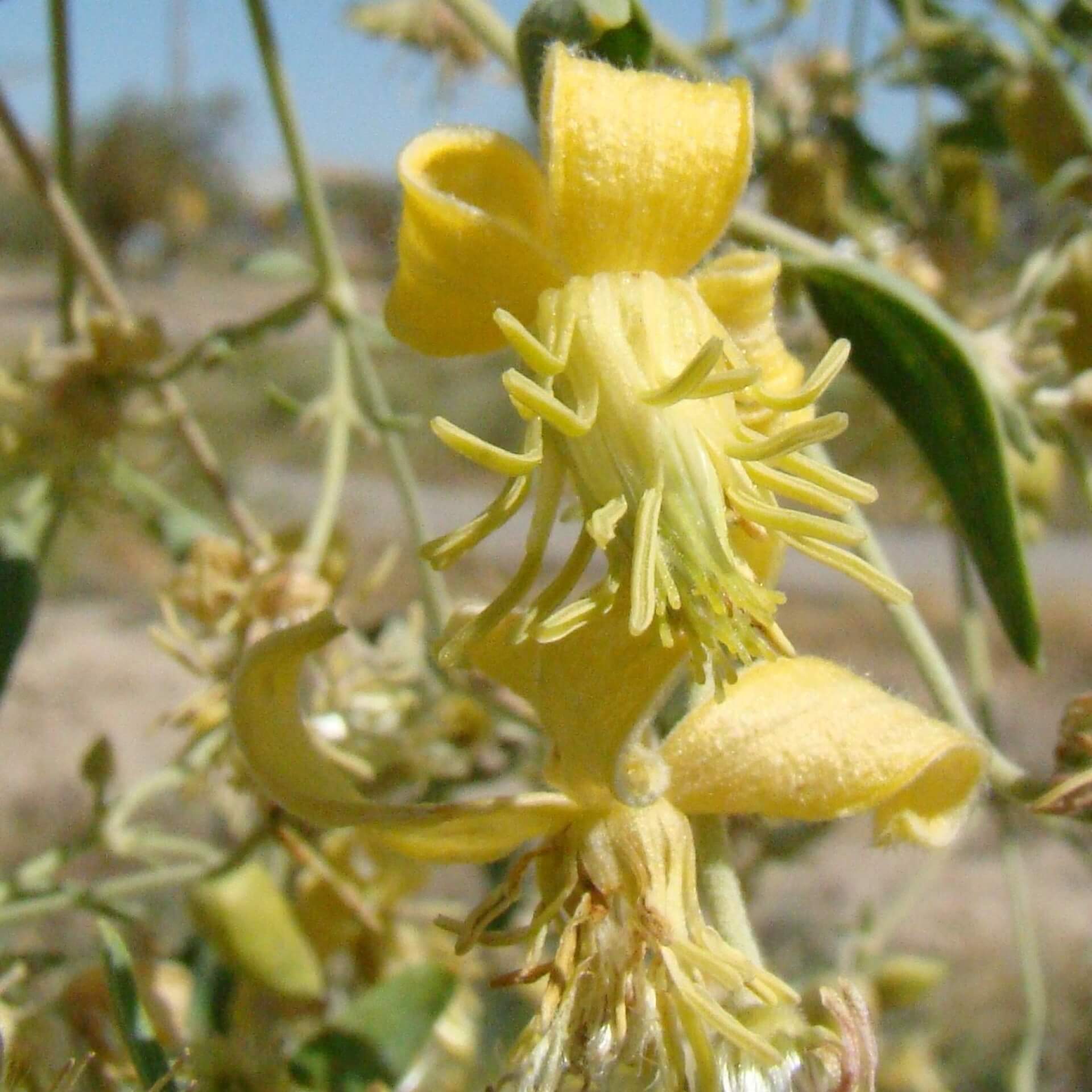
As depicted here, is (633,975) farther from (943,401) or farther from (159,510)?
(159,510)

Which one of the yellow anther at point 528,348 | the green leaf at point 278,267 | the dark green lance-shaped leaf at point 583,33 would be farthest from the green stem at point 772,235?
the green leaf at point 278,267

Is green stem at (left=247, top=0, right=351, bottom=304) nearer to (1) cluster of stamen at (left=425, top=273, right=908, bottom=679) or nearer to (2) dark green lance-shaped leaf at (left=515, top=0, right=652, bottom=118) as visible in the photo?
(2) dark green lance-shaped leaf at (left=515, top=0, right=652, bottom=118)

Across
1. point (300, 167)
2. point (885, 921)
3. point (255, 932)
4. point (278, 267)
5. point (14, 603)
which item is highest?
point (300, 167)

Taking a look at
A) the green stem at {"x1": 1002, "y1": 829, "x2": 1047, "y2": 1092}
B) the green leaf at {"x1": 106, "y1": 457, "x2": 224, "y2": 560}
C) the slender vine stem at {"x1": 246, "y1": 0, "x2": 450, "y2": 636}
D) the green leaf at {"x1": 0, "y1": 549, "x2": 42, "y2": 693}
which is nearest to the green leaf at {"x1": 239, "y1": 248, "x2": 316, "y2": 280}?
the slender vine stem at {"x1": 246, "y1": 0, "x2": 450, "y2": 636}

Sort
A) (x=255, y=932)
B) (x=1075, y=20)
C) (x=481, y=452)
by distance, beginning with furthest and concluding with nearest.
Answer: (x=1075, y=20), (x=255, y=932), (x=481, y=452)

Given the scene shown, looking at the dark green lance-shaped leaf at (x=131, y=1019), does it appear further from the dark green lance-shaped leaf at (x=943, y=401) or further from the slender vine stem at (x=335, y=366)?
the dark green lance-shaped leaf at (x=943, y=401)

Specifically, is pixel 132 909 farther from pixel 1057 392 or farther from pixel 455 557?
pixel 1057 392

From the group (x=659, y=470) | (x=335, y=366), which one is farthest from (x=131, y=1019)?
(x=335, y=366)
